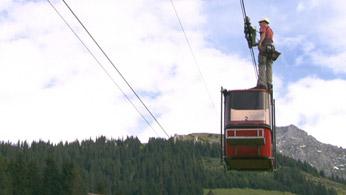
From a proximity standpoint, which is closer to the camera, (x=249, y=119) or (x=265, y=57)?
(x=265, y=57)

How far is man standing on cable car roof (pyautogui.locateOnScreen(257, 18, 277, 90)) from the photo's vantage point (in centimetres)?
2353

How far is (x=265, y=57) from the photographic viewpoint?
2366 centimetres

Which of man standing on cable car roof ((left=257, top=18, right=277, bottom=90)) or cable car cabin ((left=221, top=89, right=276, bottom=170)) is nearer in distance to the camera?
man standing on cable car roof ((left=257, top=18, right=277, bottom=90))

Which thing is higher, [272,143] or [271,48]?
[271,48]

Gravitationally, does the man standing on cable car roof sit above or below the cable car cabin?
above

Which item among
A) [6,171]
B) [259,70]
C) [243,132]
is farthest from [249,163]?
[6,171]

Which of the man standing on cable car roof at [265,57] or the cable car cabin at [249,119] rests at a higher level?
the man standing on cable car roof at [265,57]

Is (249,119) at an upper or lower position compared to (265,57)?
lower

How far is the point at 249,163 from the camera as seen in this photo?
25797mm

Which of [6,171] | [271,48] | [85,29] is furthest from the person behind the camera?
[6,171]

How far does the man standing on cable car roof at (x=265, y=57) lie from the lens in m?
23.5

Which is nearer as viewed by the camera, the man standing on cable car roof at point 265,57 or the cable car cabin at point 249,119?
the man standing on cable car roof at point 265,57

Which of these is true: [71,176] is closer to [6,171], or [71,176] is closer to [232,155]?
[6,171]

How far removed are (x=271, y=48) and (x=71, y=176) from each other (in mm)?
133391
